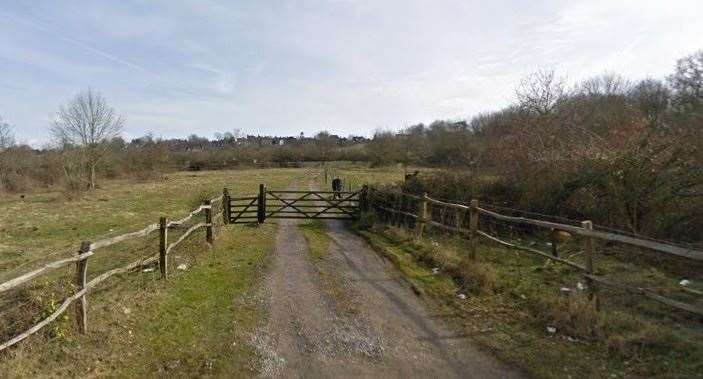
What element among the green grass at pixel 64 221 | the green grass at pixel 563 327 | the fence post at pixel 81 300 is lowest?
the green grass at pixel 64 221

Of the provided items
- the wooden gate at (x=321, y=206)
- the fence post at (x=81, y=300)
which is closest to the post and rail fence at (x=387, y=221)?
the fence post at (x=81, y=300)

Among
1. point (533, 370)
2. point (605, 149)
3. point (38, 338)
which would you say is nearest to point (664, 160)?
point (605, 149)

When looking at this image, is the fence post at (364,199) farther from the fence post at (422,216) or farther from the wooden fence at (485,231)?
the fence post at (422,216)

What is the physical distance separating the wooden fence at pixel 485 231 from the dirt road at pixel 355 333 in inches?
86.1

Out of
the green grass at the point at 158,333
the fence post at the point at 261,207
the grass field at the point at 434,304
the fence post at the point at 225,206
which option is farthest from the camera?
the fence post at the point at 261,207

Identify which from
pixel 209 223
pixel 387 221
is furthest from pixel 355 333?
pixel 387 221

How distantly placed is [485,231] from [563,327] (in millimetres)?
10031

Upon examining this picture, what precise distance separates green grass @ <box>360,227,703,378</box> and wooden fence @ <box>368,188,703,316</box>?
509mm

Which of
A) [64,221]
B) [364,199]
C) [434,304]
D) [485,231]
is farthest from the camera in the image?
[64,221]

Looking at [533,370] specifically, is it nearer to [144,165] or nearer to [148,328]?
[148,328]

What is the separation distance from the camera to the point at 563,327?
254 inches

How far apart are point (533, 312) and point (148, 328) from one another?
19.5ft

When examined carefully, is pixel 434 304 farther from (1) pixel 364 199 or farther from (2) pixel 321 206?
(1) pixel 364 199

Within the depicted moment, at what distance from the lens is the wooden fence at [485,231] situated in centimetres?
563
